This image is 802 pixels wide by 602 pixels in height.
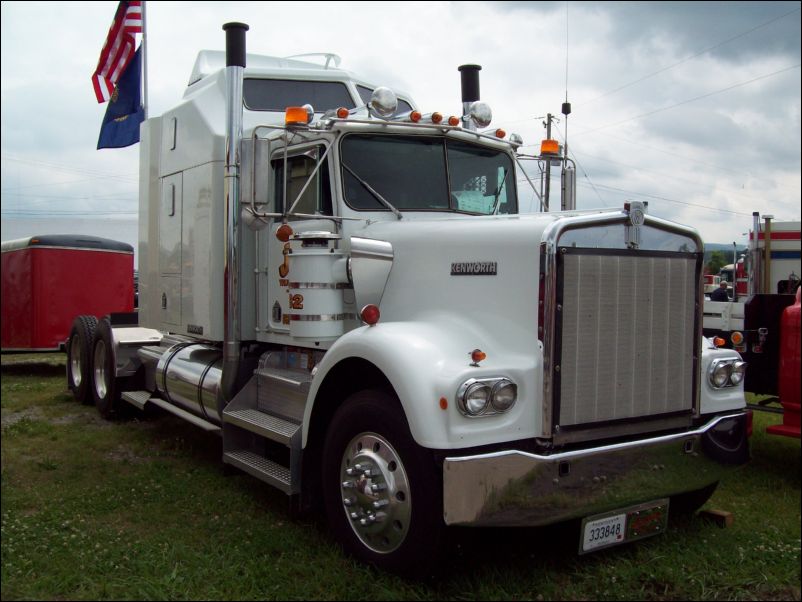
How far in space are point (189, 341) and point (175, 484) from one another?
1.80 m

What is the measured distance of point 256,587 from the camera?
404cm

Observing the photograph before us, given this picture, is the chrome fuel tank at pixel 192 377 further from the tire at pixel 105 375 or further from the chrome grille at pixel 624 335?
the chrome grille at pixel 624 335

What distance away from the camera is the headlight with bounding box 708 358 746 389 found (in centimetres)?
482

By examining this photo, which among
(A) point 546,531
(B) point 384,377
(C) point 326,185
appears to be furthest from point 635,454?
(C) point 326,185

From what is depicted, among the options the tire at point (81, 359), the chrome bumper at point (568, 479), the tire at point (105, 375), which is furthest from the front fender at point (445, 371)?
the tire at point (81, 359)

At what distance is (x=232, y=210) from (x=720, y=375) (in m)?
3.67

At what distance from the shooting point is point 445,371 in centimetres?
380

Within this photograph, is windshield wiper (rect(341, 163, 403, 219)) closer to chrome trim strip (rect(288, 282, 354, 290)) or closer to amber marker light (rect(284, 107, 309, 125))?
amber marker light (rect(284, 107, 309, 125))

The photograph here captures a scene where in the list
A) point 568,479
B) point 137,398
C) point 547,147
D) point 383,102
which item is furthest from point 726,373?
point 137,398

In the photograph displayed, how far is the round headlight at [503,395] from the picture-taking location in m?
3.79

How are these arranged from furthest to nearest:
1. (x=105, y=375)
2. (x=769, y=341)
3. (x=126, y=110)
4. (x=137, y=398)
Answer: (x=126, y=110)
(x=105, y=375)
(x=137, y=398)
(x=769, y=341)

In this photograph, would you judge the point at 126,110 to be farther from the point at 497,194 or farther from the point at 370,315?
the point at 370,315

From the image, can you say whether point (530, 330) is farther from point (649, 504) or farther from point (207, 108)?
point (207, 108)

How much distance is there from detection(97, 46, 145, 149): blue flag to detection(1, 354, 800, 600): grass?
4.41m
